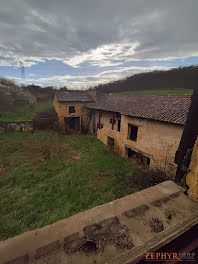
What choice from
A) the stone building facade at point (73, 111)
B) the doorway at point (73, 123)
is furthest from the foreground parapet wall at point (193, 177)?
the doorway at point (73, 123)

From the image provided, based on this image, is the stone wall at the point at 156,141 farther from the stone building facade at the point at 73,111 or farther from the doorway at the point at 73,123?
the doorway at the point at 73,123

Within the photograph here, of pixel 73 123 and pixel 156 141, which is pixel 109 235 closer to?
pixel 156 141

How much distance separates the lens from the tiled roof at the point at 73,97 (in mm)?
17266

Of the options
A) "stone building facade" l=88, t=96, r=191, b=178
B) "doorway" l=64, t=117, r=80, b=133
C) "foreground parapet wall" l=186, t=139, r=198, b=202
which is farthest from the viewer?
"doorway" l=64, t=117, r=80, b=133

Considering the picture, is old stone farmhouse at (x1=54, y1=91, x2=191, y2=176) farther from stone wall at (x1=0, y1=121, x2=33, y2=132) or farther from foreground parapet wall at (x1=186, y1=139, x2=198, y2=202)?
stone wall at (x1=0, y1=121, x2=33, y2=132)

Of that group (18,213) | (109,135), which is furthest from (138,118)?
(18,213)

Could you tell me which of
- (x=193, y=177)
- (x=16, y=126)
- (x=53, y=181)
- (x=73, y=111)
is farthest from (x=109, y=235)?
(x=16, y=126)

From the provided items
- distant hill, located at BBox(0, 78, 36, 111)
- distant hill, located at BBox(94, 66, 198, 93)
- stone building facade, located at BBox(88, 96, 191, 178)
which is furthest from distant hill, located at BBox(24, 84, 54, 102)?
stone building facade, located at BBox(88, 96, 191, 178)

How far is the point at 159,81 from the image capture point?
131ft

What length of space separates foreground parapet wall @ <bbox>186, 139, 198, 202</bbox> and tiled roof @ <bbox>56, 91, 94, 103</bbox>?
54.3 feet

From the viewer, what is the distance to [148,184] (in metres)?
7.17

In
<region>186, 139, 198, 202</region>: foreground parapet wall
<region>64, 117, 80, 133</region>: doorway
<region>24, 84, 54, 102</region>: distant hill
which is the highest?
<region>24, 84, 54, 102</region>: distant hill

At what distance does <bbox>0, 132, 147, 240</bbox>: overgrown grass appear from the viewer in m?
5.09

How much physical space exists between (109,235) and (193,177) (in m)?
1.66
